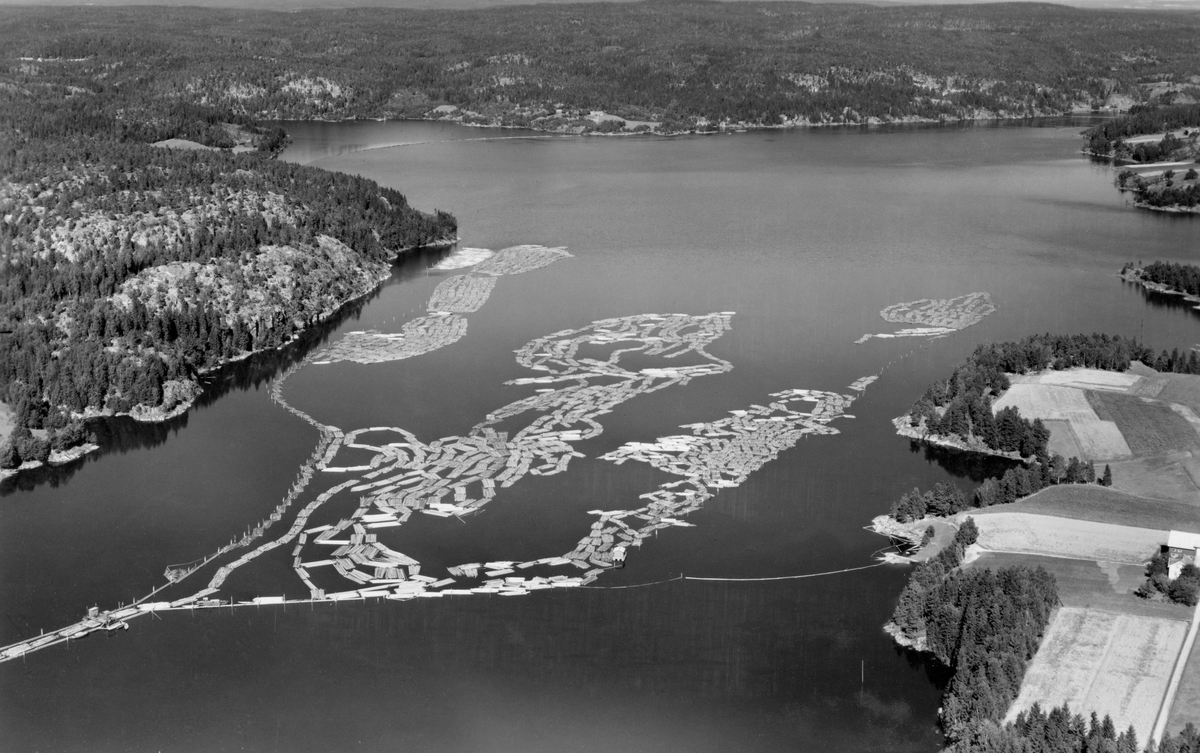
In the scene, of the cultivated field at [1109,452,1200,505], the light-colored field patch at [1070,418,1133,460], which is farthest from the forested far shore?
the cultivated field at [1109,452,1200,505]

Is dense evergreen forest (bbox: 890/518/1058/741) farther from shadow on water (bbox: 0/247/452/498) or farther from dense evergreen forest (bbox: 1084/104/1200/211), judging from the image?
dense evergreen forest (bbox: 1084/104/1200/211)

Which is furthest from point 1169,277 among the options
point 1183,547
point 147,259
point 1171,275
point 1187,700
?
point 147,259

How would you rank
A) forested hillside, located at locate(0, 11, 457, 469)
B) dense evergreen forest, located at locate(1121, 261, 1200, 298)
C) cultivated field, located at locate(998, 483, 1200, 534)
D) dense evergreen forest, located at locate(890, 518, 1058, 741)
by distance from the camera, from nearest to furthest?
dense evergreen forest, located at locate(890, 518, 1058, 741), cultivated field, located at locate(998, 483, 1200, 534), forested hillside, located at locate(0, 11, 457, 469), dense evergreen forest, located at locate(1121, 261, 1200, 298)

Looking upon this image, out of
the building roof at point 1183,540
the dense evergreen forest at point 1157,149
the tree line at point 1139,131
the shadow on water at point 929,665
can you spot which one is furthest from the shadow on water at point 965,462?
the tree line at point 1139,131

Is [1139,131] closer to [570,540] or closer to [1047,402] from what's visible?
[1047,402]

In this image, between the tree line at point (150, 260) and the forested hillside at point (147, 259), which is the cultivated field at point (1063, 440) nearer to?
the forested hillside at point (147, 259)
